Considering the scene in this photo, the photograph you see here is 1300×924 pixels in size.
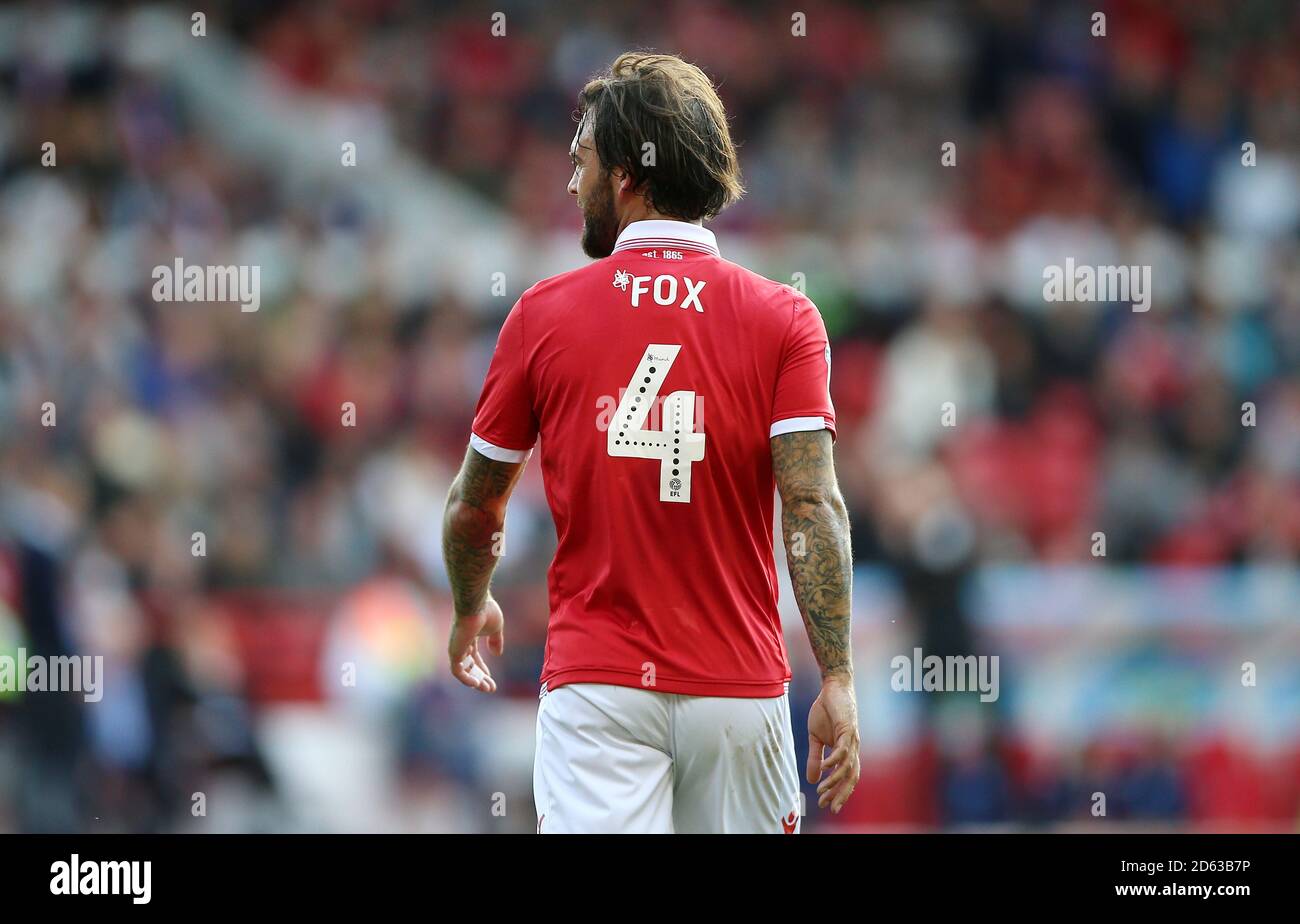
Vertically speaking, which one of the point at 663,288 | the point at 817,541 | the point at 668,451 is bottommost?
the point at 817,541

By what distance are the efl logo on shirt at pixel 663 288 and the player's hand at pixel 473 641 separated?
2.48 feet

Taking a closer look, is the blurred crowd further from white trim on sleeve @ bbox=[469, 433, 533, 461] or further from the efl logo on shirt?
the efl logo on shirt

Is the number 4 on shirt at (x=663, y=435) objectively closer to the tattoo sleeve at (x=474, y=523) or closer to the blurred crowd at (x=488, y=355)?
the tattoo sleeve at (x=474, y=523)

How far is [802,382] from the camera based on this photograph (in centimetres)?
292

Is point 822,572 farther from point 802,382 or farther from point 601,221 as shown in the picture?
point 601,221

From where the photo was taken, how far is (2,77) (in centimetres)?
928

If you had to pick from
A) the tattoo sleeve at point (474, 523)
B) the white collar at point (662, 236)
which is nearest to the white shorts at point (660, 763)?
the tattoo sleeve at point (474, 523)

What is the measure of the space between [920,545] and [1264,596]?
1752 mm

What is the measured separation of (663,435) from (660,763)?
0.60 metres

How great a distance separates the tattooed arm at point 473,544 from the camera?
311cm

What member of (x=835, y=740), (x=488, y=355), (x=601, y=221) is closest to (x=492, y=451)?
(x=601, y=221)

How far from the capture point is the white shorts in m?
2.85
